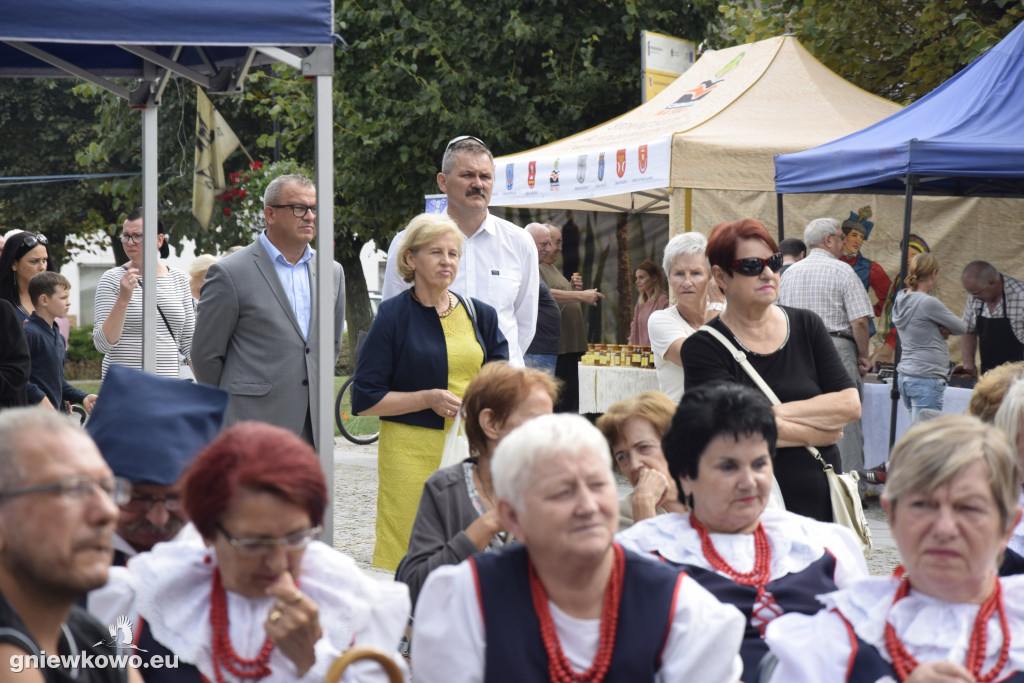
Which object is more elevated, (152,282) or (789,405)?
(152,282)

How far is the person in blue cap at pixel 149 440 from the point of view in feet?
8.02

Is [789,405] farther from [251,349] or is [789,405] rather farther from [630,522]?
[251,349]

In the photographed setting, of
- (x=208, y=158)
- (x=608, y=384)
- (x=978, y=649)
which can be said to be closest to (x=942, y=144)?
(x=608, y=384)

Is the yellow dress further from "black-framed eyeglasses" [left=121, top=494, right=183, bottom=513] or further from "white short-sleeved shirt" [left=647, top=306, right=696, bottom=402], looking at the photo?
"black-framed eyeglasses" [left=121, top=494, right=183, bottom=513]

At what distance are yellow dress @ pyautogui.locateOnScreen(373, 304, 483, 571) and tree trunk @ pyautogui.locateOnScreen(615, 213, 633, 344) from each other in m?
10.6

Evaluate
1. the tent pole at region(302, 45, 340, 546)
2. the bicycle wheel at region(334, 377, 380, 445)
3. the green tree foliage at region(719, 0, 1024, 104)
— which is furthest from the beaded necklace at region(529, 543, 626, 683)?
the green tree foliage at region(719, 0, 1024, 104)

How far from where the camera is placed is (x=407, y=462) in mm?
4406

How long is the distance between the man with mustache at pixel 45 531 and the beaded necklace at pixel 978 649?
57.2 inches

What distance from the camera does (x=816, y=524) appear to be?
2.89m

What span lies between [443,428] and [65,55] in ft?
10.7

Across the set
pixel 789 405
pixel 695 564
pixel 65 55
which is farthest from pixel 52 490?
pixel 65 55

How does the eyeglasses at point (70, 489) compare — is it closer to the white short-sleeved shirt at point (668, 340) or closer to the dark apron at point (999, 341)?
the white short-sleeved shirt at point (668, 340)

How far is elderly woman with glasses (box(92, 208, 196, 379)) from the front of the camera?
6695 millimetres

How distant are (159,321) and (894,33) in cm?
978
